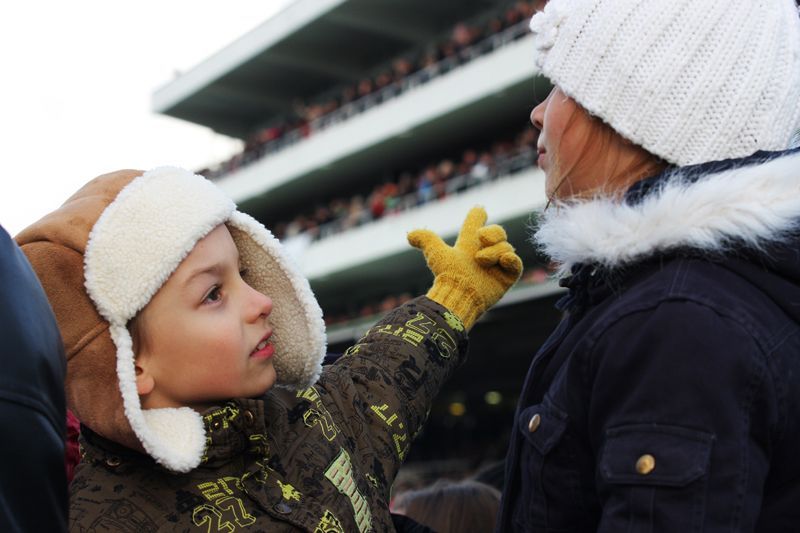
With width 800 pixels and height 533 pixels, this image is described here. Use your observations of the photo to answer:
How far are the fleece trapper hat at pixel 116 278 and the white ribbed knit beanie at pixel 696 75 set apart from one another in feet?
2.61

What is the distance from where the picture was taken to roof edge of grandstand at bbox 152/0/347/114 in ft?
78.5

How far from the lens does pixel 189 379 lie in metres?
1.81

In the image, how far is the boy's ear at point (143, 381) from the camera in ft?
5.85

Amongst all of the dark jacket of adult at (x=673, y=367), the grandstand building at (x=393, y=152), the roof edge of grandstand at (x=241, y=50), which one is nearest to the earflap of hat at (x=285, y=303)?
the dark jacket of adult at (x=673, y=367)

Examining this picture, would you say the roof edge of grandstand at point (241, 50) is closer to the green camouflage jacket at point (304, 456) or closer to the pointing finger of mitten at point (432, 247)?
the pointing finger of mitten at point (432, 247)

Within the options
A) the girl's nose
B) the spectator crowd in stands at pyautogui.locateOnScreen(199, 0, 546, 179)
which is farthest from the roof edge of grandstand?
the girl's nose

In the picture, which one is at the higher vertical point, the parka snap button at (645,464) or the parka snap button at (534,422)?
the parka snap button at (645,464)

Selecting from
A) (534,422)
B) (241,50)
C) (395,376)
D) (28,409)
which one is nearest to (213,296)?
(395,376)

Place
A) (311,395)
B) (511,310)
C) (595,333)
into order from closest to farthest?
(595,333), (311,395), (511,310)

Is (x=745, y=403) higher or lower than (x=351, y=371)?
higher

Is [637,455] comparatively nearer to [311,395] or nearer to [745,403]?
[745,403]

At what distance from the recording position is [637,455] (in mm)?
1314

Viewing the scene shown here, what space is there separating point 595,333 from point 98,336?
0.88 m

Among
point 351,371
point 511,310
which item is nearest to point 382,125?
point 511,310
